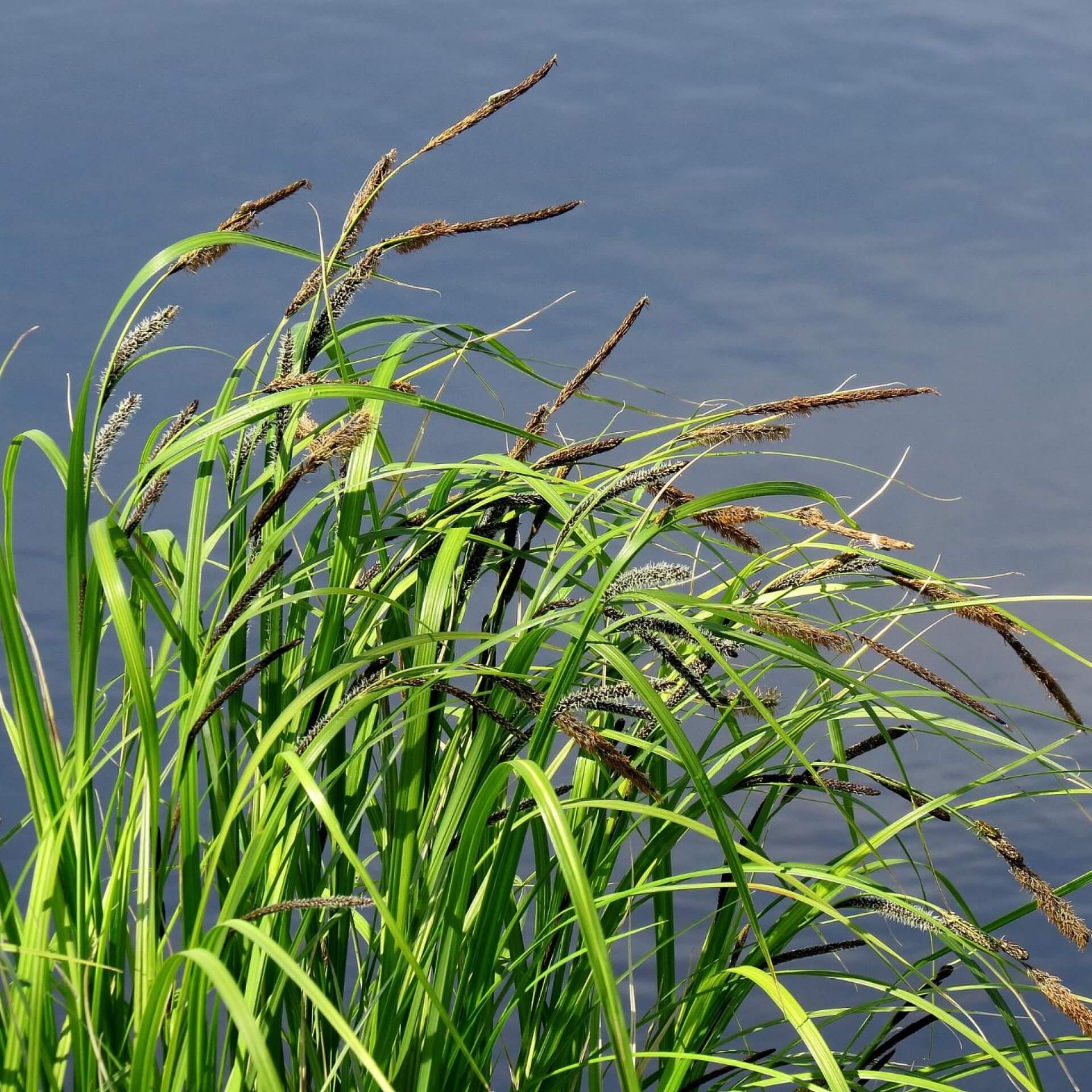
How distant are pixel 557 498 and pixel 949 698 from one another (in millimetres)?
383

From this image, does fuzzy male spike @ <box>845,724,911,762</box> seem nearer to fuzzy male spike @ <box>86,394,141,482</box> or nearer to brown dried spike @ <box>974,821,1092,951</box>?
brown dried spike @ <box>974,821,1092,951</box>

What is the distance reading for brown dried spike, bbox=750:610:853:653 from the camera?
832mm

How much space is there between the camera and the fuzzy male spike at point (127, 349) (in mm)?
978

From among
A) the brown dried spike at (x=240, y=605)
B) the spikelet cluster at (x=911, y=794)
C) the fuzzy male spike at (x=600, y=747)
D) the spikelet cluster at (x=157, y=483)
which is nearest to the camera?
the fuzzy male spike at (x=600, y=747)

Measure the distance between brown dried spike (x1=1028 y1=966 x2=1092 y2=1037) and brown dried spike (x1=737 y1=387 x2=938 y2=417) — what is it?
0.43 meters

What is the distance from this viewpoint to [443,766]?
3.75ft

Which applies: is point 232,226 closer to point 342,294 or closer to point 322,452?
point 342,294

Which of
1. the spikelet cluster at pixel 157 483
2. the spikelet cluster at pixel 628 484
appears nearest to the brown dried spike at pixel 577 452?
the spikelet cluster at pixel 628 484

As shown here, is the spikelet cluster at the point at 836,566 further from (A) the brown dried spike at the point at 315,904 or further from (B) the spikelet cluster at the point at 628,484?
(A) the brown dried spike at the point at 315,904

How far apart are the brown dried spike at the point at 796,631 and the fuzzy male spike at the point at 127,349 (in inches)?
19.3

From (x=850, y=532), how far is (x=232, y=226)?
566mm

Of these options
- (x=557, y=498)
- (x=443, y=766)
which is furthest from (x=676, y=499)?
(x=443, y=766)

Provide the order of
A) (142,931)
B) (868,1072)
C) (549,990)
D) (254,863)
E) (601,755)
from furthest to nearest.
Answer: (549,990) < (868,1072) < (142,931) < (254,863) < (601,755)

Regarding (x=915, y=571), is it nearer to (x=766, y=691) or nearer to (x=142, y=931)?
(x=766, y=691)
